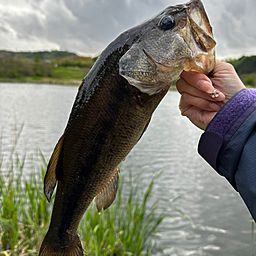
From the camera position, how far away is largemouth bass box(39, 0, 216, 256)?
1418 millimetres

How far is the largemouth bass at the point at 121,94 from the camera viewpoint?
1418 mm

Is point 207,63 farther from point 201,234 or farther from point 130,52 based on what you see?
point 201,234

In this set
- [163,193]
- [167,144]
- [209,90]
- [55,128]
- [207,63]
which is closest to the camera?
[207,63]

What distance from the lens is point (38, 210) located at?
4965mm

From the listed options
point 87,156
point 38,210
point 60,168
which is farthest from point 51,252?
point 38,210

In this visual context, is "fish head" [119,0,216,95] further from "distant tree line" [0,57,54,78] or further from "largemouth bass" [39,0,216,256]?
"distant tree line" [0,57,54,78]

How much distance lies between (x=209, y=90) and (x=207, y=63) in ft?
0.67

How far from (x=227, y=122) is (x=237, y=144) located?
16 cm

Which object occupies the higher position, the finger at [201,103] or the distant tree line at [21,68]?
the distant tree line at [21,68]

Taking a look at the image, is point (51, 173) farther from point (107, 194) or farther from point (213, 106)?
point (213, 106)

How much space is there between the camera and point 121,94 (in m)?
1.48

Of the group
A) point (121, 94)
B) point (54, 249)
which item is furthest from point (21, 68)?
point (121, 94)

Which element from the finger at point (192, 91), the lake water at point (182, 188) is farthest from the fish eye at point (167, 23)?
the lake water at point (182, 188)

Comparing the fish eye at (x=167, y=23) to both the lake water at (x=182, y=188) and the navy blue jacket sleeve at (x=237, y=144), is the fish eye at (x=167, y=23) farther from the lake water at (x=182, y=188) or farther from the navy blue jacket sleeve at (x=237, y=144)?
the lake water at (x=182, y=188)
